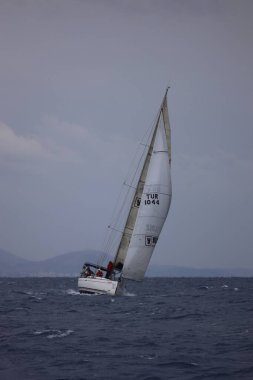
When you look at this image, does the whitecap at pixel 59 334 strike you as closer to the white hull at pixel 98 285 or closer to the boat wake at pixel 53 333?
the boat wake at pixel 53 333

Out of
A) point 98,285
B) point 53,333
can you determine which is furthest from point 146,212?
point 53,333

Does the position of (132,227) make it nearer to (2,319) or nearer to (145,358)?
(2,319)

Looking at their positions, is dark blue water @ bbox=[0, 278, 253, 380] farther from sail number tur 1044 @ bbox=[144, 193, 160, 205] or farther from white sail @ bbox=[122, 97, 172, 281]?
sail number tur 1044 @ bbox=[144, 193, 160, 205]

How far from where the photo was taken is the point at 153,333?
24172mm

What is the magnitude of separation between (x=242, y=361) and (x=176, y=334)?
6254 millimetres

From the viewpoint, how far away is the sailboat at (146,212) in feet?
131

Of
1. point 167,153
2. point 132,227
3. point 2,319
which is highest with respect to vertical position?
point 167,153

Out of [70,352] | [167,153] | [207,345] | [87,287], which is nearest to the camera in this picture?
[70,352]

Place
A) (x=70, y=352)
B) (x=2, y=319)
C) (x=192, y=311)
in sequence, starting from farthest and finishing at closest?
(x=192, y=311) → (x=2, y=319) → (x=70, y=352)

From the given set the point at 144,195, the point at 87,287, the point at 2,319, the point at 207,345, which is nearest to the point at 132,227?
the point at 144,195

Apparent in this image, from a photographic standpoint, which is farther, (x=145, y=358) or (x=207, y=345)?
(x=207, y=345)

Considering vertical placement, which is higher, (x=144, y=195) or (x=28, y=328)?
(x=144, y=195)

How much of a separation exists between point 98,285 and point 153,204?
8.33m

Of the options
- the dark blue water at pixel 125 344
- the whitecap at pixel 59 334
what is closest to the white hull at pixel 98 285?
the dark blue water at pixel 125 344
